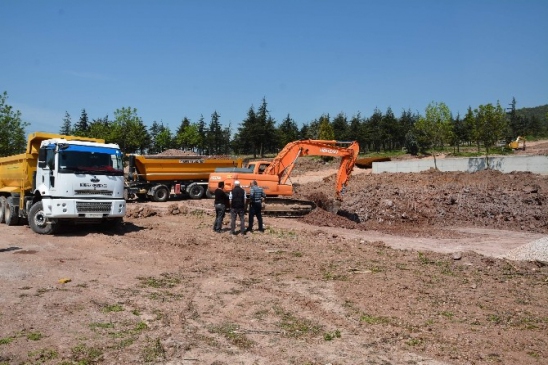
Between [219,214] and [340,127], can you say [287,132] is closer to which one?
[340,127]

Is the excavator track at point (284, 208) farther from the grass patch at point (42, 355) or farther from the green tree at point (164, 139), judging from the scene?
the green tree at point (164, 139)

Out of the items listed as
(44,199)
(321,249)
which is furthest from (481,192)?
(44,199)

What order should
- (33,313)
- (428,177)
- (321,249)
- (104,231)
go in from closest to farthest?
(33,313)
(321,249)
(104,231)
(428,177)

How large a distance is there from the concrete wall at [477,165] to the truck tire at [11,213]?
26.8 metres

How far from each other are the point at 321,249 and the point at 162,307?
6.59 m

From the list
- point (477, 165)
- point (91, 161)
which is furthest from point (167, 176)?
point (477, 165)

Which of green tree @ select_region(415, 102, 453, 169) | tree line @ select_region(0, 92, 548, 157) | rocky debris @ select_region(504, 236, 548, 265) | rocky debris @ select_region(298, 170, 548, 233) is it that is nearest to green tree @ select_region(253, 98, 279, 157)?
tree line @ select_region(0, 92, 548, 157)

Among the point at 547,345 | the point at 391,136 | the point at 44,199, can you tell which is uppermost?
the point at 391,136

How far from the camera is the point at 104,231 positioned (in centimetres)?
1573

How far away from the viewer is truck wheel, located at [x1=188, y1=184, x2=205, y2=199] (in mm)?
28186

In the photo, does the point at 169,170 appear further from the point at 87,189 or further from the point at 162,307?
the point at 162,307

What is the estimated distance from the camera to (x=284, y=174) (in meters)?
20.8

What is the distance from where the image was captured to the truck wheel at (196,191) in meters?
28.2

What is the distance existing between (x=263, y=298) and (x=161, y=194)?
19.8m
